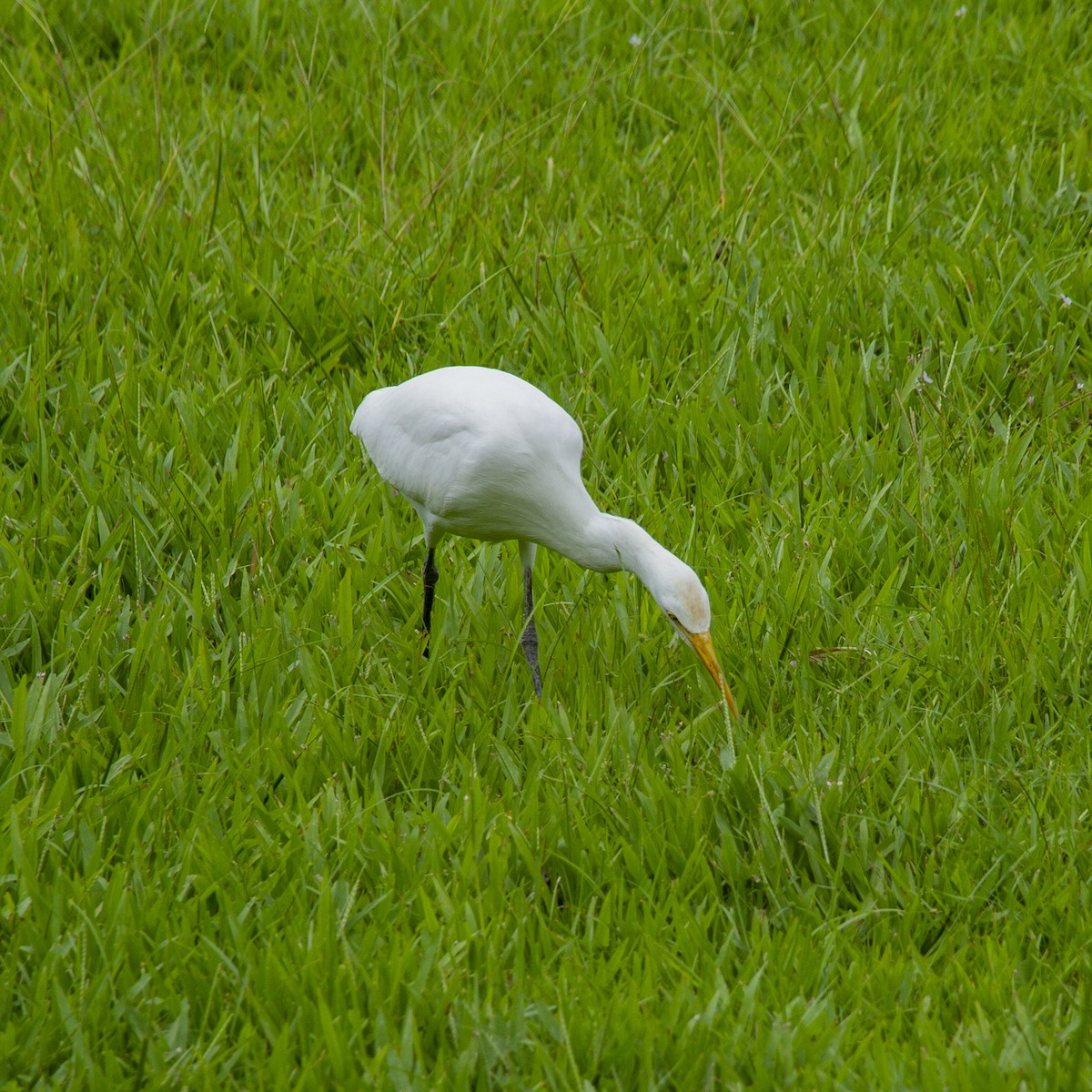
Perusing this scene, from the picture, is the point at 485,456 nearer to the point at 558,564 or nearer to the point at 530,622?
the point at 530,622

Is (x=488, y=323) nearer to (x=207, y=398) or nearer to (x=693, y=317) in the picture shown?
(x=693, y=317)

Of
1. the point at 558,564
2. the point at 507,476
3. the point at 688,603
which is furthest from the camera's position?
the point at 558,564

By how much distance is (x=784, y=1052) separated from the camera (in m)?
2.19

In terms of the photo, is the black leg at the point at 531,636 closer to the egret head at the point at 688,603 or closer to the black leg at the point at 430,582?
the black leg at the point at 430,582

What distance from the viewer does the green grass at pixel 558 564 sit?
92.4 inches

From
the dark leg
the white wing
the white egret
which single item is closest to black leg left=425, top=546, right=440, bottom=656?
the white egret

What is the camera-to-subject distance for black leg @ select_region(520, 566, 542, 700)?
3.26 metres

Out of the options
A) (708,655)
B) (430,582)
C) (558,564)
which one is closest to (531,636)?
(430,582)

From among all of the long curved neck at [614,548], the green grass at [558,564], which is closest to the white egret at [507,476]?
the long curved neck at [614,548]

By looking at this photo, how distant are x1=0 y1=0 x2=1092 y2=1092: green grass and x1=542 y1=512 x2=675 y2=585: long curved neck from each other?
0.23 meters

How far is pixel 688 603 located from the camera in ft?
9.57

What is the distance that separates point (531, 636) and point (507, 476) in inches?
17.4

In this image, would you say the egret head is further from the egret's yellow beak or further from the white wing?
the white wing

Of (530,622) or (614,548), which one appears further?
(530,622)
